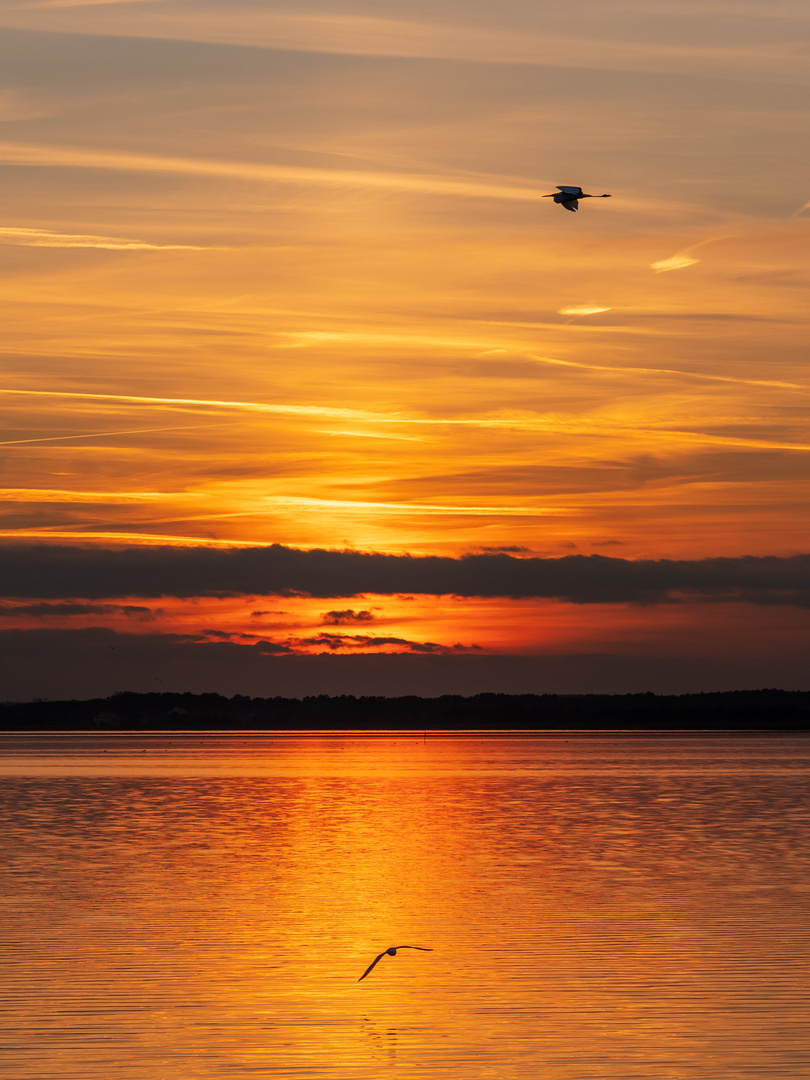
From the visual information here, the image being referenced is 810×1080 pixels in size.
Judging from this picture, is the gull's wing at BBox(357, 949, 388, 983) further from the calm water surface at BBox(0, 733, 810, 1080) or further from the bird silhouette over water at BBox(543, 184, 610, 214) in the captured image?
the bird silhouette over water at BBox(543, 184, 610, 214)

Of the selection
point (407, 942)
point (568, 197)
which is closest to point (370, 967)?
point (407, 942)

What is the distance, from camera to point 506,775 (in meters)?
99.5

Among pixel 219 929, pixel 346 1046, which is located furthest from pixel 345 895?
pixel 346 1046

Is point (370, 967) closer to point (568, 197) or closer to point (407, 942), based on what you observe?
point (407, 942)

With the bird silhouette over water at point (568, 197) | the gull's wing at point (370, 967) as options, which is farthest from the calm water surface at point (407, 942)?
the bird silhouette over water at point (568, 197)

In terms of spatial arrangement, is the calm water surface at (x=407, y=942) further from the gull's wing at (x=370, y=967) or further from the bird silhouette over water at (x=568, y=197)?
the bird silhouette over water at (x=568, y=197)

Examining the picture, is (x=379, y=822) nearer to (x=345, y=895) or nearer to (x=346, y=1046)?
(x=345, y=895)

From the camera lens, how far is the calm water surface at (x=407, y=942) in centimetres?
1809

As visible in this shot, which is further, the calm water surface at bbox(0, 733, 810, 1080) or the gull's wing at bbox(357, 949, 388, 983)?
the gull's wing at bbox(357, 949, 388, 983)

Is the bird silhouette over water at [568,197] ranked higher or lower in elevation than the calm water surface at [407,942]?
Result: higher

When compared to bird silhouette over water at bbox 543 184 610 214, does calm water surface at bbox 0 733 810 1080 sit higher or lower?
lower

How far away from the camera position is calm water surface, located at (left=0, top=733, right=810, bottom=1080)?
59.4 feet

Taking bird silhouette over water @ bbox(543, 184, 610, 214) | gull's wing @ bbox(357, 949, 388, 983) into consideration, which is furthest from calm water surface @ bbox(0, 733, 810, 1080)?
bird silhouette over water @ bbox(543, 184, 610, 214)

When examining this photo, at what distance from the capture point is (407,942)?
26094 millimetres
